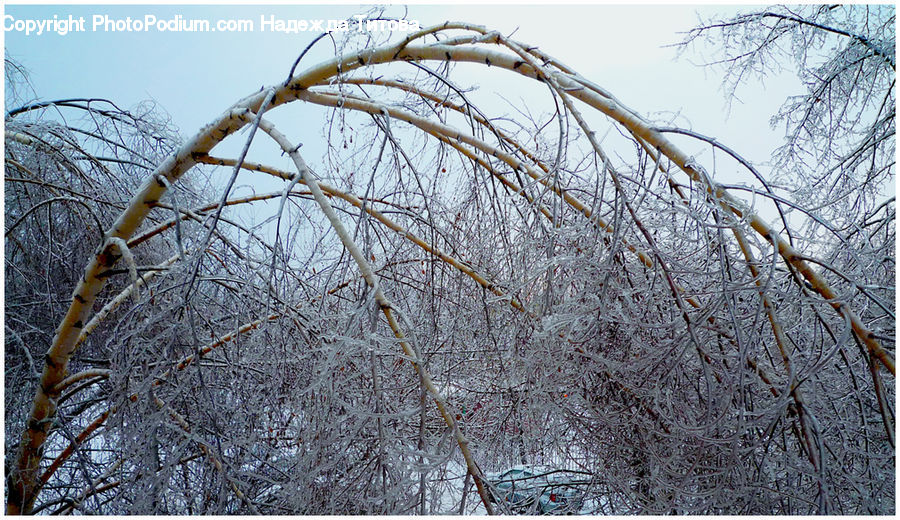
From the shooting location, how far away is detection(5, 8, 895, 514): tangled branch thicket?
92 centimetres

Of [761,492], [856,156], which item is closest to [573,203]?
[761,492]

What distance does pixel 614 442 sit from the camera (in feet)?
4.32

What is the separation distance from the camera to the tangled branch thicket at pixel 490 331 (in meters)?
0.92

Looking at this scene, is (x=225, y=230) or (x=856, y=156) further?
(x=856, y=156)

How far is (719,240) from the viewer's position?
32.5 inches

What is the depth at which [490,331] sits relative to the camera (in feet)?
4.57

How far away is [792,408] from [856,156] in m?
1.37

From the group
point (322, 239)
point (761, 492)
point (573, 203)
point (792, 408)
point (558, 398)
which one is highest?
point (322, 239)

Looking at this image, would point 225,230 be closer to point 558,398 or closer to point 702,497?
point 558,398

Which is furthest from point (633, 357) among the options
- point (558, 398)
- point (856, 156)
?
point (856, 156)

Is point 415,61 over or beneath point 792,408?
over

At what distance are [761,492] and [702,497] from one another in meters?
0.09

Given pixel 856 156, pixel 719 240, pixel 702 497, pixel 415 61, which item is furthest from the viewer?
pixel 856 156

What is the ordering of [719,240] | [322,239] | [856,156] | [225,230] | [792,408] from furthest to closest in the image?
[856,156] → [225,230] → [322,239] → [792,408] → [719,240]
